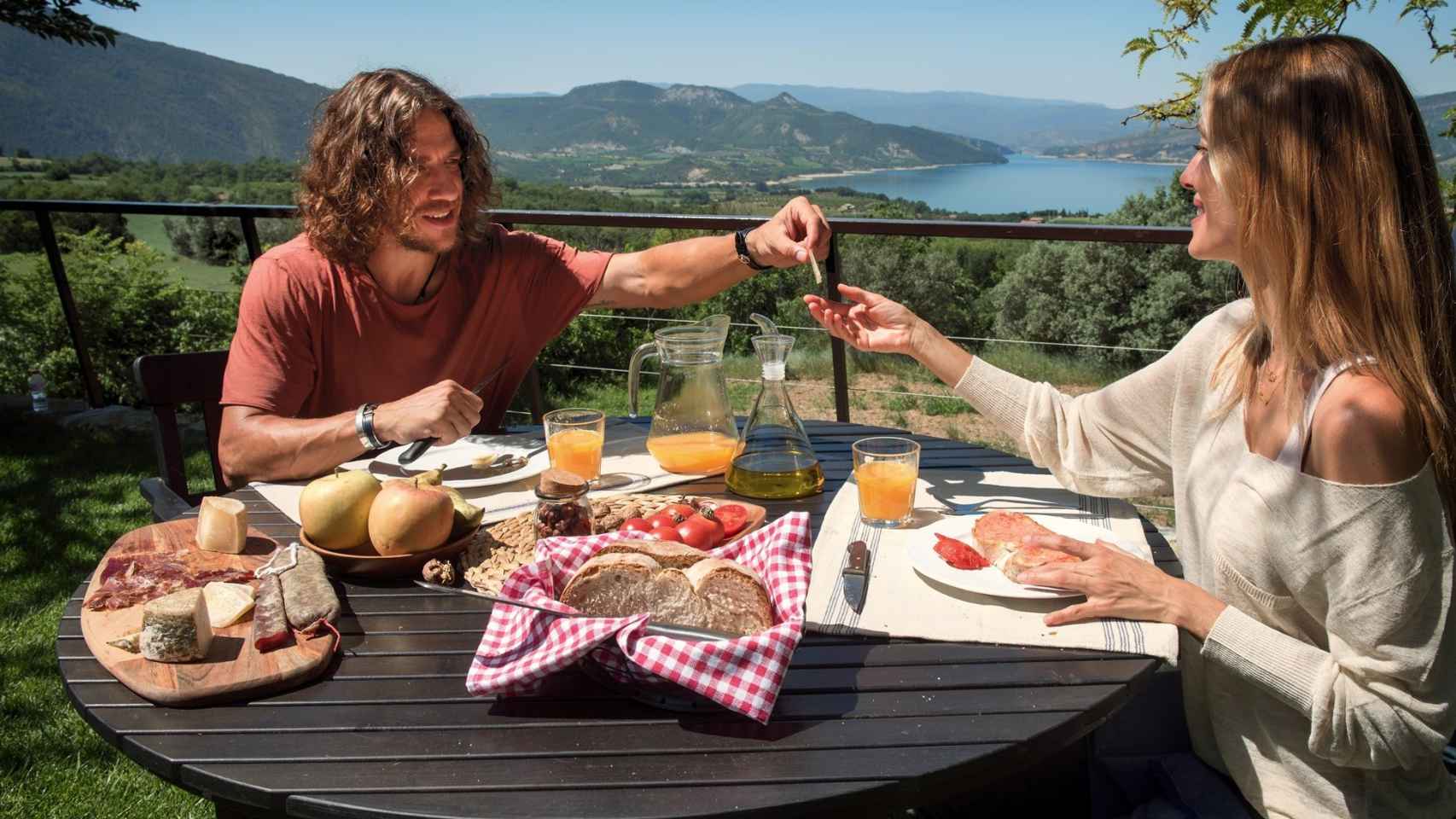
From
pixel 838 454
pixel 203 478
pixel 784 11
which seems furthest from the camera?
pixel 784 11

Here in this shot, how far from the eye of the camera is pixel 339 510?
1519 millimetres

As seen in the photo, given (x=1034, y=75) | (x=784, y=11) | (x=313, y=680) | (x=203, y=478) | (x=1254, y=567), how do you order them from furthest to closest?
(x=1034, y=75) → (x=784, y=11) → (x=203, y=478) → (x=1254, y=567) → (x=313, y=680)

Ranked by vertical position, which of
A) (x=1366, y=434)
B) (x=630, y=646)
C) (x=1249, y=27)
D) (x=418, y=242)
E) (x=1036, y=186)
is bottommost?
(x=1036, y=186)

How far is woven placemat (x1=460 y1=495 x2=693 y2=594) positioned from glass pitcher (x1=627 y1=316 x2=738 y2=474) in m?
0.20

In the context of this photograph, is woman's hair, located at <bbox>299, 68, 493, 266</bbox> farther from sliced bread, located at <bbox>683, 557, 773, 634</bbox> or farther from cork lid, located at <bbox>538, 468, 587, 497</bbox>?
sliced bread, located at <bbox>683, 557, 773, 634</bbox>

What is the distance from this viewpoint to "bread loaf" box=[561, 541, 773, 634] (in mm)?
1230

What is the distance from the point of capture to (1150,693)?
1692mm

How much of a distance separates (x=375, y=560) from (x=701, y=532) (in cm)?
47

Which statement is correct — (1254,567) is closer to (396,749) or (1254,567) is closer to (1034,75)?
(396,749)

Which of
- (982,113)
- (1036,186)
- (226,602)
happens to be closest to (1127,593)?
(226,602)

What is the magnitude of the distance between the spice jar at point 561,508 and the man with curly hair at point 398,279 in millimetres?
657

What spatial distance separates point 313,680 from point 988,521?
3.17ft

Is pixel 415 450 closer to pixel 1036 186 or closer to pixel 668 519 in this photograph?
pixel 668 519

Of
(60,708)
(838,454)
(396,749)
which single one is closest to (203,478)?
(60,708)
